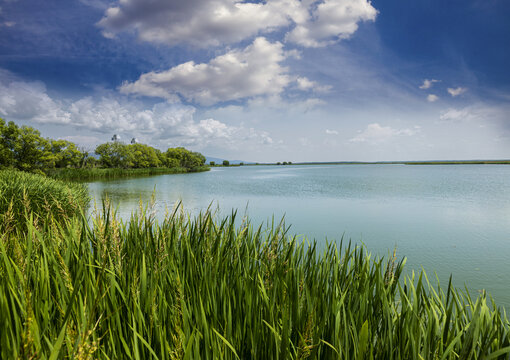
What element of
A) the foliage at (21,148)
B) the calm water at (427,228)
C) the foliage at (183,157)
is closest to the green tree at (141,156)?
the foliage at (183,157)

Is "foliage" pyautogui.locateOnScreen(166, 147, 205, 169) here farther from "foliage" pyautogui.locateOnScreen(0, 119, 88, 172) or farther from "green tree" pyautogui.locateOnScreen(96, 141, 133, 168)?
"foliage" pyautogui.locateOnScreen(0, 119, 88, 172)

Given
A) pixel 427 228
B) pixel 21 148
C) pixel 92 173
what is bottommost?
pixel 427 228

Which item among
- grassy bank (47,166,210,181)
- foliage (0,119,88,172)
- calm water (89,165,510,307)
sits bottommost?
calm water (89,165,510,307)

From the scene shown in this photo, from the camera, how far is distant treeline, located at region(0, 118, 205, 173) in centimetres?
2273

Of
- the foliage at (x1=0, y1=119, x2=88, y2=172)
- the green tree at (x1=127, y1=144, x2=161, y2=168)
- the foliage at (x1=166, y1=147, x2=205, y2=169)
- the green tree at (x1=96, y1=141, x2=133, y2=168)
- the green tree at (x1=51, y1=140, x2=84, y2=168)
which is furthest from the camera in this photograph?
the foliage at (x1=166, y1=147, x2=205, y2=169)

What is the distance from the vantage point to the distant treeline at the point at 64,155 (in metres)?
22.7

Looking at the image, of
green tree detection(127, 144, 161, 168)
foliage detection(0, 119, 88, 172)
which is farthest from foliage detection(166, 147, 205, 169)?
foliage detection(0, 119, 88, 172)

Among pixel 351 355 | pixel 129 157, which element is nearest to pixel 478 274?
pixel 351 355

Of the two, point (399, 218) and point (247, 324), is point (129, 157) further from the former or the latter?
point (247, 324)

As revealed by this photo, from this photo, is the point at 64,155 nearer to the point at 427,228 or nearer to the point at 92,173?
the point at 92,173

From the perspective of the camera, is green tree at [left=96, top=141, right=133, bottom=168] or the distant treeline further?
green tree at [left=96, top=141, right=133, bottom=168]

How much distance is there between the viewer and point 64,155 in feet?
139

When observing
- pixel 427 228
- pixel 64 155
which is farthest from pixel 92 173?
pixel 427 228

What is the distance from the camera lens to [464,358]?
72.4 inches
